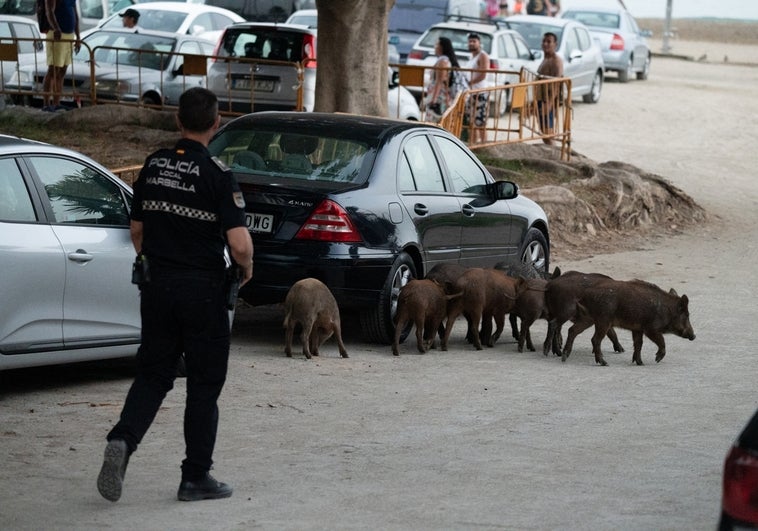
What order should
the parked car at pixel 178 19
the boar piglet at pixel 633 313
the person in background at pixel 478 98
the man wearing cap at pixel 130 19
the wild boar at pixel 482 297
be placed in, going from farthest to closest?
the parked car at pixel 178 19 < the man wearing cap at pixel 130 19 < the person in background at pixel 478 98 < the wild boar at pixel 482 297 < the boar piglet at pixel 633 313

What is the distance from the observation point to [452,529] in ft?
19.6

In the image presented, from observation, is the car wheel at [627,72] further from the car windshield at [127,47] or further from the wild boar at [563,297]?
the wild boar at [563,297]

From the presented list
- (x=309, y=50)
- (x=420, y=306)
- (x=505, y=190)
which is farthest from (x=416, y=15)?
(x=420, y=306)

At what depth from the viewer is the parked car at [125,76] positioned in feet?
71.7

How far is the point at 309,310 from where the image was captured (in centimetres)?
977

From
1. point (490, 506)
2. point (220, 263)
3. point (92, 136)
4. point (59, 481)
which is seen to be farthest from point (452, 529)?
point (92, 136)

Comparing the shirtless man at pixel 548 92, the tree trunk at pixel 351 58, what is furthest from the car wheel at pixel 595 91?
the tree trunk at pixel 351 58

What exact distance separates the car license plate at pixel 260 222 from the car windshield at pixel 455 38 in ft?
61.9

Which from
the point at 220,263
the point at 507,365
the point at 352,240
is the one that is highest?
the point at 220,263

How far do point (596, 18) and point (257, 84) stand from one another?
19.9 metres

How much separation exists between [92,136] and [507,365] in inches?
427

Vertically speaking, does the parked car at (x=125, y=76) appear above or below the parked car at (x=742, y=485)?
below

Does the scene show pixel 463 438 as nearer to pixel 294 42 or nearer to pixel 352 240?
pixel 352 240

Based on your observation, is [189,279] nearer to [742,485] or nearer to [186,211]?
[186,211]
